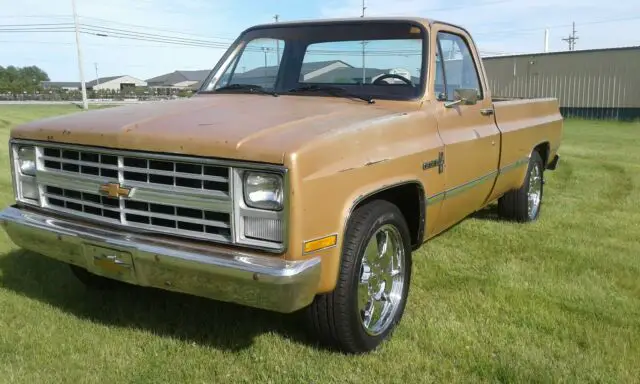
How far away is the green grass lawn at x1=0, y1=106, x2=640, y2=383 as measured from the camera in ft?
10.1

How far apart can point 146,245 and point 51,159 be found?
892 mm

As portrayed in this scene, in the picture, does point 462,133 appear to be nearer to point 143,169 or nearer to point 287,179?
point 287,179

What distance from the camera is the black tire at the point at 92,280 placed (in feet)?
13.2

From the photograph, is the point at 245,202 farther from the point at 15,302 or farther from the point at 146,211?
the point at 15,302

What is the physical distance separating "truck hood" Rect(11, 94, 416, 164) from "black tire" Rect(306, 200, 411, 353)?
0.51m

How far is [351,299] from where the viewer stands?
3.05 m

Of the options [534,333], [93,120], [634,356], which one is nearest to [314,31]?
[93,120]

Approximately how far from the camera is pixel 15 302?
384 cm

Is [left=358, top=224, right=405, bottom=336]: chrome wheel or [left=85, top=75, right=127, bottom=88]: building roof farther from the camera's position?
[left=85, top=75, right=127, bottom=88]: building roof

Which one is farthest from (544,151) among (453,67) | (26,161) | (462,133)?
(26,161)

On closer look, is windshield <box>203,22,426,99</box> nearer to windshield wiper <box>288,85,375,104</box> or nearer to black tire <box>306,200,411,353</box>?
windshield wiper <box>288,85,375,104</box>

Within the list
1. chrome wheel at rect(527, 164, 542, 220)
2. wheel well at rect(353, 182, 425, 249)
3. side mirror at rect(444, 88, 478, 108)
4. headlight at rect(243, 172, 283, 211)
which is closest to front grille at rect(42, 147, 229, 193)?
headlight at rect(243, 172, 283, 211)

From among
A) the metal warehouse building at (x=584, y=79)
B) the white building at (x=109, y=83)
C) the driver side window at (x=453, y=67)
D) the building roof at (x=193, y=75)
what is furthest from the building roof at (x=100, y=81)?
the driver side window at (x=453, y=67)

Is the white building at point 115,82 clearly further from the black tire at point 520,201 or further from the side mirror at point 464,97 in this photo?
the side mirror at point 464,97
